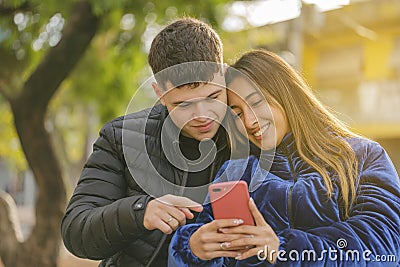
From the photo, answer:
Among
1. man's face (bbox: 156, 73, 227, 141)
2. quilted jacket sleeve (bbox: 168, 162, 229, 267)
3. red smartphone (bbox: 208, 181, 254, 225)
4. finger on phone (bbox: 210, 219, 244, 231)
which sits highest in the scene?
man's face (bbox: 156, 73, 227, 141)

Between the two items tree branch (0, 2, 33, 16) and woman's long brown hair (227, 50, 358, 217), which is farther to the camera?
tree branch (0, 2, 33, 16)

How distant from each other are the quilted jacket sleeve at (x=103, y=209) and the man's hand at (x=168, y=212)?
3cm

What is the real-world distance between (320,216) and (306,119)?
27 cm

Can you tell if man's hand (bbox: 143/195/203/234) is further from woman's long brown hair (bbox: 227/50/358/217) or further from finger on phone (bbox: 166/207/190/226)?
woman's long brown hair (bbox: 227/50/358/217)

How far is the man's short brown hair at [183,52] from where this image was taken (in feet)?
5.22

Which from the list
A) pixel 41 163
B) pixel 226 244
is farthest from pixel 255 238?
pixel 41 163

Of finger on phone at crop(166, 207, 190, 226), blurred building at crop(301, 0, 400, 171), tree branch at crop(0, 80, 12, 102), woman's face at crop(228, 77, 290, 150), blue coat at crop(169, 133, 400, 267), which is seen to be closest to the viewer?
finger on phone at crop(166, 207, 190, 226)

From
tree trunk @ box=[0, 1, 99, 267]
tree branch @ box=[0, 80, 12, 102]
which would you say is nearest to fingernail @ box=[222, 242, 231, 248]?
tree trunk @ box=[0, 1, 99, 267]

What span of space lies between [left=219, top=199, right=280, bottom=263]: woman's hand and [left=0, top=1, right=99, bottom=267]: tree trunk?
3.51 metres

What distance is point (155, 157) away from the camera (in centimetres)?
167

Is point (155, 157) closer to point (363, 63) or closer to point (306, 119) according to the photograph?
point (306, 119)

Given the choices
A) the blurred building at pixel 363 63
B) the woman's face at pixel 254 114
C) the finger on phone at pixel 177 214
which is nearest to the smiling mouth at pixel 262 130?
the woman's face at pixel 254 114

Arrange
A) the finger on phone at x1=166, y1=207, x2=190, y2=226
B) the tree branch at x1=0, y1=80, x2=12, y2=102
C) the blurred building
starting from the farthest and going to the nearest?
the blurred building, the tree branch at x1=0, y1=80, x2=12, y2=102, the finger on phone at x1=166, y1=207, x2=190, y2=226

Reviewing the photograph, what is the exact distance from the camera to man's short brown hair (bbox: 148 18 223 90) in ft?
5.22
